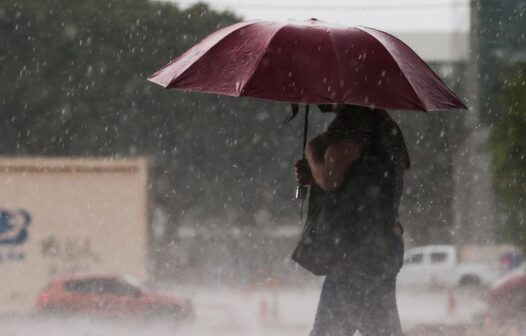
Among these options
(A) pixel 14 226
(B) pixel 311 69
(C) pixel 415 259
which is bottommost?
(C) pixel 415 259

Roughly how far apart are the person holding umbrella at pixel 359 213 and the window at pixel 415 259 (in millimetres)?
11572

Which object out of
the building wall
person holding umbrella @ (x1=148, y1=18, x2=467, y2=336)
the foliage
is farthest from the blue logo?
person holding umbrella @ (x1=148, y1=18, x2=467, y2=336)

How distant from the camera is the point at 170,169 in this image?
18.5m

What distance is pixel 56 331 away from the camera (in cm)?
1135

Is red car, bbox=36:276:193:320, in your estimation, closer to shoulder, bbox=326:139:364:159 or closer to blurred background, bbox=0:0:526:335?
blurred background, bbox=0:0:526:335

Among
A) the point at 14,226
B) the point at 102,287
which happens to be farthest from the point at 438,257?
the point at 14,226

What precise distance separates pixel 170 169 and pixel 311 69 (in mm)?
14935

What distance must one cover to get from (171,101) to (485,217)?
6191 mm

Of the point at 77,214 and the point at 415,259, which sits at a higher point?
the point at 77,214

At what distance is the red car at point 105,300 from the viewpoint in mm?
12602

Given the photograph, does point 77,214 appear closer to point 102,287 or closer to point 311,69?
point 102,287

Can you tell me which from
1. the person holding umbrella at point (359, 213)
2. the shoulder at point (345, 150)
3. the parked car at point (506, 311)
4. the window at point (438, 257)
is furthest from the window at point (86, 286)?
the shoulder at point (345, 150)

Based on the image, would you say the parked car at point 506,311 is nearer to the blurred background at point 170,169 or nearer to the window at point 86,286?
the blurred background at point 170,169

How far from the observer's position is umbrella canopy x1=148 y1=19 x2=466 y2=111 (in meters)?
3.66
